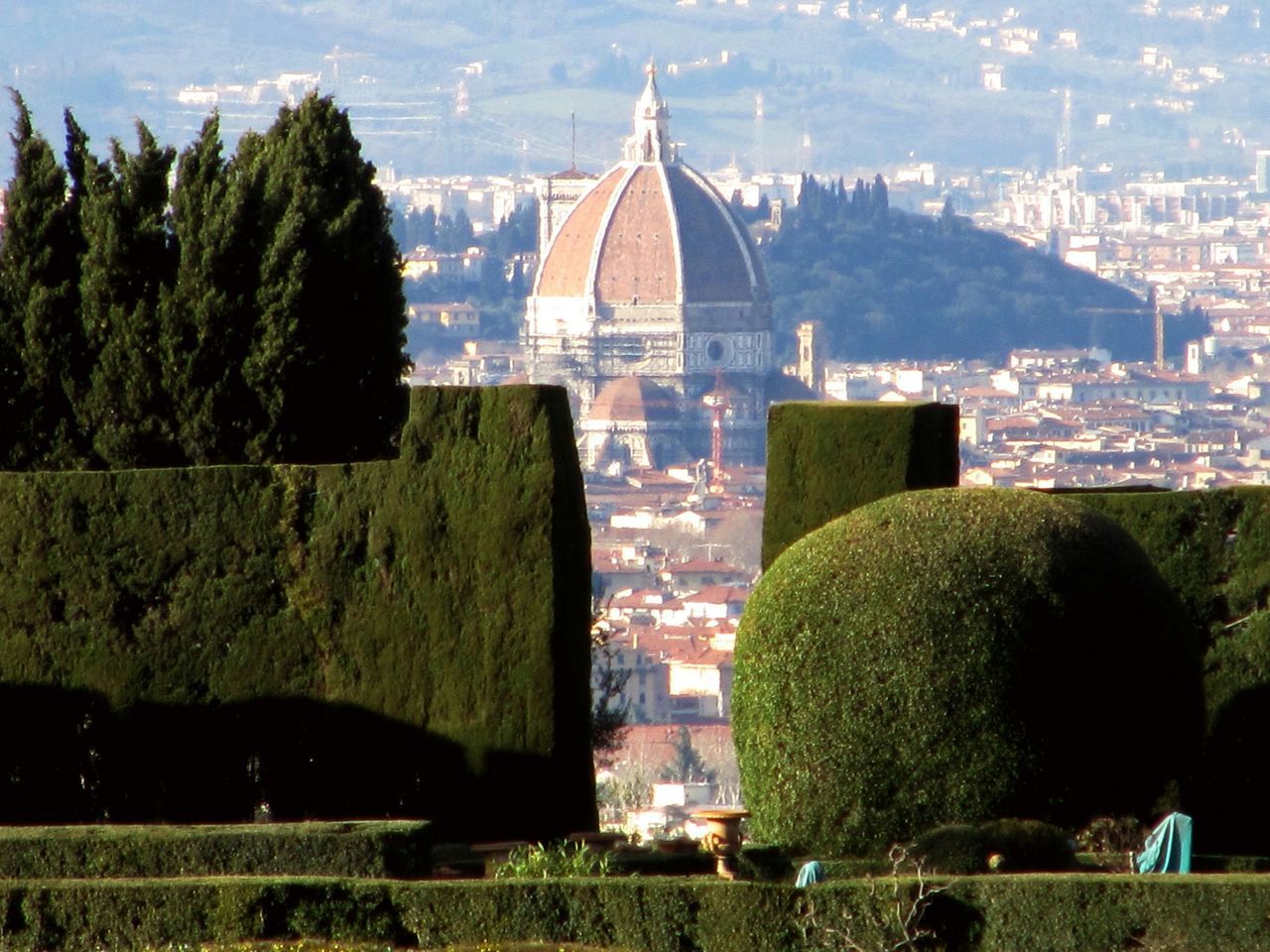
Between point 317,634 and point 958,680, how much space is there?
11.4ft

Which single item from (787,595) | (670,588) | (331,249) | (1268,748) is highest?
(331,249)

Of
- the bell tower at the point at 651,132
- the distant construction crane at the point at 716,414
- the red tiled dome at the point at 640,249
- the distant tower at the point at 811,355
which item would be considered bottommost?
the distant construction crane at the point at 716,414

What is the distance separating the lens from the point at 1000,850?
11.0 meters

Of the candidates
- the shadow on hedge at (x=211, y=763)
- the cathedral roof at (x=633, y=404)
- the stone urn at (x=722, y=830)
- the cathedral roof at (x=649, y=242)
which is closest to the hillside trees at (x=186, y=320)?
the shadow on hedge at (x=211, y=763)

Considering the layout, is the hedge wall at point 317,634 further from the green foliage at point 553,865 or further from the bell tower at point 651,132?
the bell tower at point 651,132

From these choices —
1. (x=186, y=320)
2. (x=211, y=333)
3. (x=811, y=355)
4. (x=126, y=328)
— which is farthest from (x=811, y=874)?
(x=811, y=355)

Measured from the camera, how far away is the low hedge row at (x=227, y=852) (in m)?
11.2

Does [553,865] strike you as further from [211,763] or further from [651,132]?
→ [651,132]

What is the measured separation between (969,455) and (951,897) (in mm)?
126667

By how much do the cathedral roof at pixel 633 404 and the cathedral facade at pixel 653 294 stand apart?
3731 mm

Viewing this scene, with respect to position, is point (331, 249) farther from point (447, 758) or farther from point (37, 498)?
point (447, 758)

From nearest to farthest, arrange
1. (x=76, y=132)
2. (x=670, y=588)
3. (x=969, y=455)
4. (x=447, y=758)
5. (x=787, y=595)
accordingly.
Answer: (x=787, y=595)
(x=447, y=758)
(x=76, y=132)
(x=670, y=588)
(x=969, y=455)

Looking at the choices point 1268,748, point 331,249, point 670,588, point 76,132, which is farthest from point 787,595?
point 670,588

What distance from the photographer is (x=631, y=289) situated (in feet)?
561
